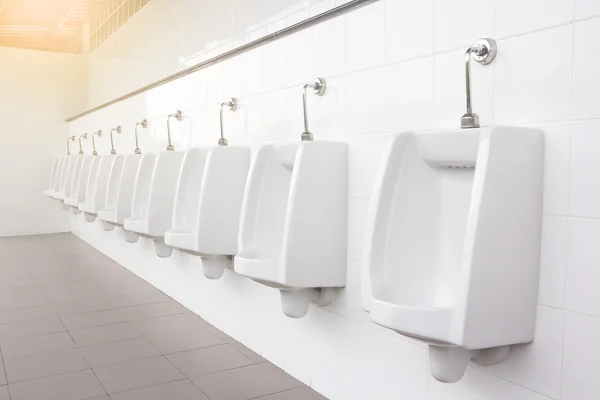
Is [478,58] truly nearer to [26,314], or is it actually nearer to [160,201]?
[160,201]

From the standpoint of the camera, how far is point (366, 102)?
1.77 meters

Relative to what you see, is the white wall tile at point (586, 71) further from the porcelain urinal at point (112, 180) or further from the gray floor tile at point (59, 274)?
the gray floor tile at point (59, 274)

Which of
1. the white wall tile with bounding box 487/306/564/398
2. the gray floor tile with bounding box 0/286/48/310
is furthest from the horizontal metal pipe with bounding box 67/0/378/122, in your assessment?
the gray floor tile with bounding box 0/286/48/310

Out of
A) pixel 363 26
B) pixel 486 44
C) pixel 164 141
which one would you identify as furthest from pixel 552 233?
pixel 164 141

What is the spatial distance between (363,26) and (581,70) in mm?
752

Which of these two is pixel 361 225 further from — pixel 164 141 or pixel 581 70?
pixel 164 141

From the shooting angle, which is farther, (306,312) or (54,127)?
(54,127)

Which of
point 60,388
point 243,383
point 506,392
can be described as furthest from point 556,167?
point 60,388

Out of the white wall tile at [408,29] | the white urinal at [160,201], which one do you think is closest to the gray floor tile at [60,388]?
the white urinal at [160,201]

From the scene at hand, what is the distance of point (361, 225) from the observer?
1.81m

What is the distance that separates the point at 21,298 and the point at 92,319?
0.69m

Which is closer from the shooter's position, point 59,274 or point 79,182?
point 59,274

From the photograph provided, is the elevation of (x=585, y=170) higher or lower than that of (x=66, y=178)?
higher

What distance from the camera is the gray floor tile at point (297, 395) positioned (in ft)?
6.48
